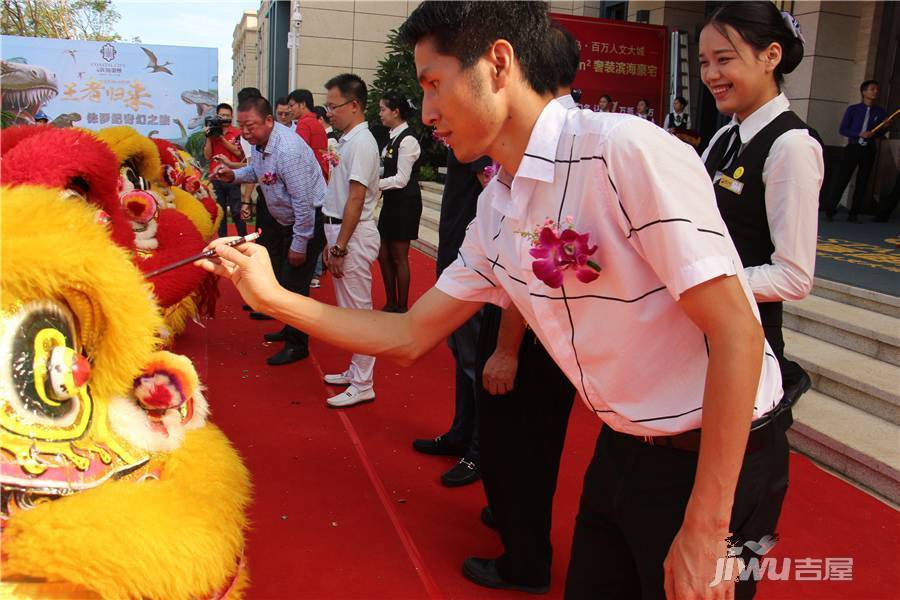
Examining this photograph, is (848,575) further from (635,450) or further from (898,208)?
(898,208)

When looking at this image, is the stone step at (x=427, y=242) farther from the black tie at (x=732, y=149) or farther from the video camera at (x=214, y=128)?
the black tie at (x=732, y=149)

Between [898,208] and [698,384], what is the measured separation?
854cm

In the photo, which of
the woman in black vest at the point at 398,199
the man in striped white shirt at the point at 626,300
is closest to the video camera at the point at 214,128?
the woman in black vest at the point at 398,199

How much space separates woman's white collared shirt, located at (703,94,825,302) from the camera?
5.90 ft

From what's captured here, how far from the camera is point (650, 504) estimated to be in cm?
130

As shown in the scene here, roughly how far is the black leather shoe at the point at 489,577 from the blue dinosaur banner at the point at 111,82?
9.76 metres

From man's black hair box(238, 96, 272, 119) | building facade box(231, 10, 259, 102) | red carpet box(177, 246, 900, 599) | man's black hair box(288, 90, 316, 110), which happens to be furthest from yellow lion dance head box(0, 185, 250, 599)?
building facade box(231, 10, 259, 102)

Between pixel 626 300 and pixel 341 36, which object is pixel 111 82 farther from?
pixel 626 300

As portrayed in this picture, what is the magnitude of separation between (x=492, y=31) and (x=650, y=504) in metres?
0.89

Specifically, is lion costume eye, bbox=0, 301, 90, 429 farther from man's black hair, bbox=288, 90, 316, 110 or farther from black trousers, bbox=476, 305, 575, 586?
man's black hair, bbox=288, 90, 316, 110

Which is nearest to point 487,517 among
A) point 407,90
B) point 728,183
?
point 728,183

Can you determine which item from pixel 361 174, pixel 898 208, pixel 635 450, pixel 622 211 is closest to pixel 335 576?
pixel 635 450

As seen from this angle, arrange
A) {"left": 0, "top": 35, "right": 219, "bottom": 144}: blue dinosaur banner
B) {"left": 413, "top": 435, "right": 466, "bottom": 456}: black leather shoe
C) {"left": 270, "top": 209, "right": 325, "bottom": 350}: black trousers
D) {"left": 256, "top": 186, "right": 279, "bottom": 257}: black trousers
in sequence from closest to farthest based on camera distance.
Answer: {"left": 413, "top": 435, "right": 466, "bottom": 456}: black leather shoe, {"left": 270, "top": 209, "right": 325, "bottom": 350}: black trousers, {"left": 256, "top": 186, "right": 279, "bottom": 257}: black trousers, {"left": 0, "top": 35, "right": 219, "bottom": 144}: blue dinosaur banner

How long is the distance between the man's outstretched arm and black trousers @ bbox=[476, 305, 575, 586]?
852mm
